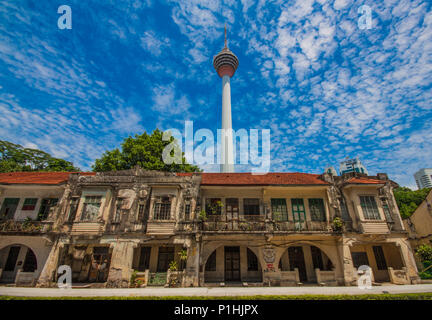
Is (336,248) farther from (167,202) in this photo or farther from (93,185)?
(93,185)

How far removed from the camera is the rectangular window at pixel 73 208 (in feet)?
53.3

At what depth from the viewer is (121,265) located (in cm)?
1495

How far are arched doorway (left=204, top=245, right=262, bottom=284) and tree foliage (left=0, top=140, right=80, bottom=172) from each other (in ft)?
84.8

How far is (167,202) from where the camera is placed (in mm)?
16453

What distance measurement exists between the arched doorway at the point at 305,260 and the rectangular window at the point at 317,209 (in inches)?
103

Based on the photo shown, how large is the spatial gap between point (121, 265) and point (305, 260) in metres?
14.5

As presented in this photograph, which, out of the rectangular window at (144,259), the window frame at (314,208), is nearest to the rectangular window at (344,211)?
the window frame at (314,208)

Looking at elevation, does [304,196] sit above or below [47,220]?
above

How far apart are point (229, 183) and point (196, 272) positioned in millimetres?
7001

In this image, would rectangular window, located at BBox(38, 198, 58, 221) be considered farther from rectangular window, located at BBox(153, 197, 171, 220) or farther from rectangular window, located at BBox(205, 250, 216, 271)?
rectangular window, located at BBox(205, 250, 216, 271)

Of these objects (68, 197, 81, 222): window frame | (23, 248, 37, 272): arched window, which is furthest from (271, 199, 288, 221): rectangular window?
(23, 248, 37, 272): arched window

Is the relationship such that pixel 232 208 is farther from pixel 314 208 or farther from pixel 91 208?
pixel 91 208
